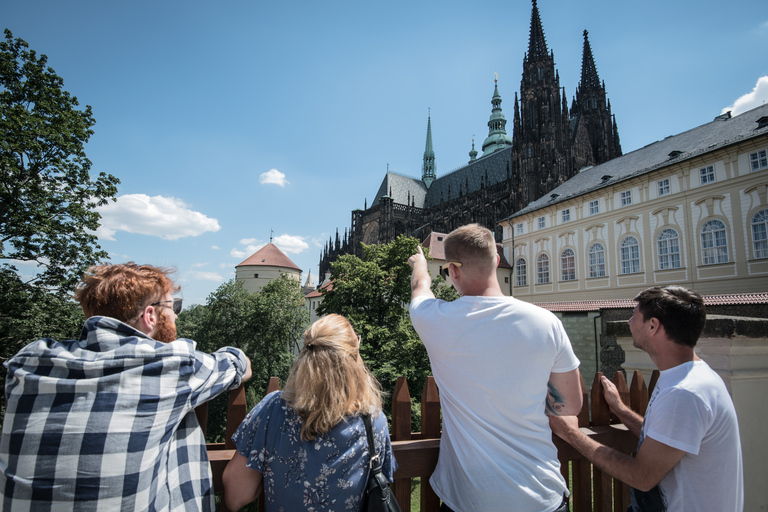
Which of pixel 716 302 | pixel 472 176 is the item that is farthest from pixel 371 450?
pixel 472 176

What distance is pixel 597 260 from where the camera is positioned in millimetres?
25844

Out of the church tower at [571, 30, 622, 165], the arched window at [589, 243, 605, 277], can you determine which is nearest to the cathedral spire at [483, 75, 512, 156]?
the church tower at [571, 30, 622, 165]

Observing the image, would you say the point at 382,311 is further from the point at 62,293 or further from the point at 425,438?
the point at 425,438

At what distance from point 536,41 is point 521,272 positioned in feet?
101

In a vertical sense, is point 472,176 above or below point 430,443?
above

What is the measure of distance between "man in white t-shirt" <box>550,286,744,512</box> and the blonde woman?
3.82ft

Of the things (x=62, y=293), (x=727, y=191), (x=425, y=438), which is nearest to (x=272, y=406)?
(x=425, y=438)

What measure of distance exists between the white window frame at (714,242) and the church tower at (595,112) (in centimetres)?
2657

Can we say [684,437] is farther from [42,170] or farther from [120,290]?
[42,170]

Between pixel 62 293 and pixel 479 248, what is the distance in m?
20.7

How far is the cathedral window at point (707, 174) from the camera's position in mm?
21141

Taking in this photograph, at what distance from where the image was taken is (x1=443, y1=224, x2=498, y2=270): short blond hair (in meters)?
1.85

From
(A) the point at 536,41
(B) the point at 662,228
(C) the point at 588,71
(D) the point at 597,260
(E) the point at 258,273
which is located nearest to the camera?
(B) the point at 662,228

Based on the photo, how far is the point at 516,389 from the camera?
1.68m
